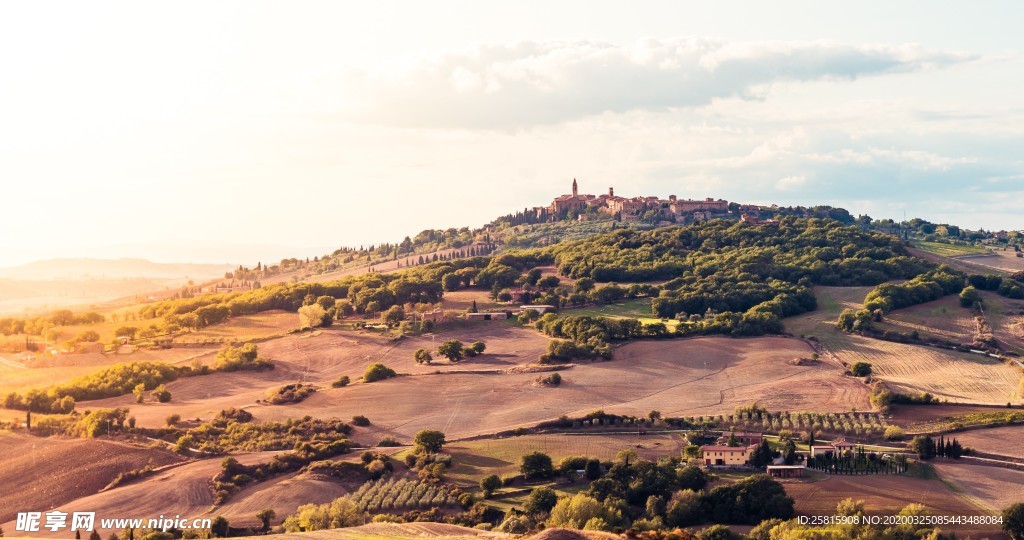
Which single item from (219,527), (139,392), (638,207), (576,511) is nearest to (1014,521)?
(576,511)

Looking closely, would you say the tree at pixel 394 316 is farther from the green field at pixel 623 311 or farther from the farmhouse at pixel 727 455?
the farmhouse at pixel 727 455

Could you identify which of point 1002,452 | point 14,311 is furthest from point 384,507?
point 14,311

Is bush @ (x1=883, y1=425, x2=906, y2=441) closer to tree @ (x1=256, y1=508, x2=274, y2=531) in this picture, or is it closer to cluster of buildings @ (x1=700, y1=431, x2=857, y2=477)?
cluster of buildings @ (x1=700, y1=431, x2=857, y2=477)

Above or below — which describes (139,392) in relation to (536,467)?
above

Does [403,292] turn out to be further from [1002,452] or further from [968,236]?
[968,236]

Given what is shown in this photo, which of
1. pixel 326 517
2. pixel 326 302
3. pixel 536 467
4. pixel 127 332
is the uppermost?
pixel 326 302

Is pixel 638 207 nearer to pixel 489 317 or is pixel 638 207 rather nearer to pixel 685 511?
pixel 489 317
